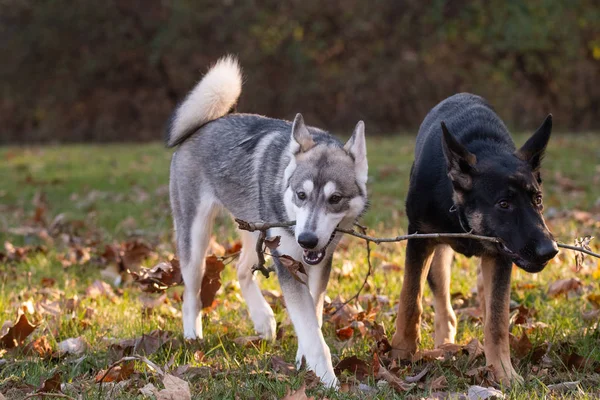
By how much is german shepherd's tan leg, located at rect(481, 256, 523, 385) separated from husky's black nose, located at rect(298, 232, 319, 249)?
890mm

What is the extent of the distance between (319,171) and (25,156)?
12807 millimetres

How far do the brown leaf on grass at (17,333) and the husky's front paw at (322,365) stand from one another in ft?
4.74

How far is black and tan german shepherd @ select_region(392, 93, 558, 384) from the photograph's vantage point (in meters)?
3.50

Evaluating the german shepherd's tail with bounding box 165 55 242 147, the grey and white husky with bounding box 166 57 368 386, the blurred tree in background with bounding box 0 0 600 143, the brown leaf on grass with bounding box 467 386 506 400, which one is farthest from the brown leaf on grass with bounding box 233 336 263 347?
the blurred tree in background with bounding box 0 0 600 143

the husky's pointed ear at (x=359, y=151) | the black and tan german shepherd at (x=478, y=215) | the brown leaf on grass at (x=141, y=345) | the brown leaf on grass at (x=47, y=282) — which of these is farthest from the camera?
the brown leaf on grass at (x=47, y=282)

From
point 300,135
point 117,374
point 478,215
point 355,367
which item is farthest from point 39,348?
point 478,215

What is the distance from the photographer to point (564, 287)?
197 inches

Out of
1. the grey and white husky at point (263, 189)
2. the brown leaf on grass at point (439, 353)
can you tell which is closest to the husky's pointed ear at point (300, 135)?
the grey and white husky at point (263, 189)

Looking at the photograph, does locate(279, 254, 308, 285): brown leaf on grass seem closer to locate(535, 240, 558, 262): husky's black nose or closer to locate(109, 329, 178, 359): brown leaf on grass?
locate(109, 329, 178, 359): brown leaf on grass

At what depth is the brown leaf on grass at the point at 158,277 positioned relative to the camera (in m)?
4.36

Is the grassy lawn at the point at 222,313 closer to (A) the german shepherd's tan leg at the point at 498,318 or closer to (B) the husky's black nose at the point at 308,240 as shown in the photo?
(A) the german shepherd's tan leg at the point at 498,318

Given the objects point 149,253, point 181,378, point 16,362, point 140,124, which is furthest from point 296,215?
point 140,124

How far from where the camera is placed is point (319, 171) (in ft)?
13.2

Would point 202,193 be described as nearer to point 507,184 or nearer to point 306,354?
point 306,354
